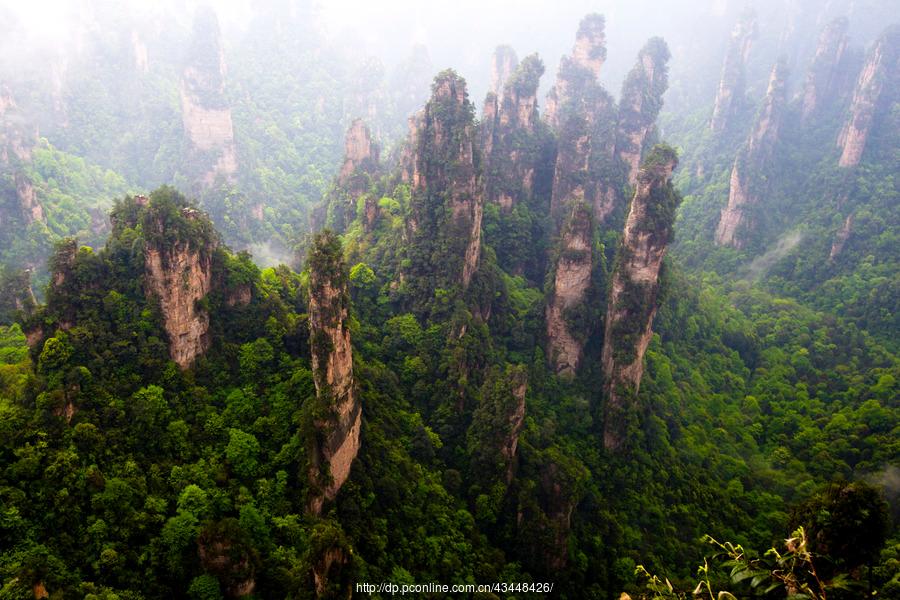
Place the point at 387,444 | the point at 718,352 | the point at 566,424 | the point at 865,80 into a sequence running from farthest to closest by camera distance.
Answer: the point at 865,80, the point at 718,352, the point at 566,424, the point at 387,444

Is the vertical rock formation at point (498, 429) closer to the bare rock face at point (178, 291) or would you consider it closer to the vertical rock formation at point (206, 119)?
the bare rock face at point (178, 291)

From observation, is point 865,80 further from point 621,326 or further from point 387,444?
point 387,444

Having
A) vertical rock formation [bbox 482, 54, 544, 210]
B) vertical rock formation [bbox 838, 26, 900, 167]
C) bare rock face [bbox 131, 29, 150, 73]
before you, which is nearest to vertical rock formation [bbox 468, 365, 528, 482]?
vertical rock formation [bbox 482, 54, 544, 210]

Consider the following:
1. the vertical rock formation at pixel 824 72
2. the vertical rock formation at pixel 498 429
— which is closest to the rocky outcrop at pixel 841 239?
the vertical rock formation at pixel 824 72

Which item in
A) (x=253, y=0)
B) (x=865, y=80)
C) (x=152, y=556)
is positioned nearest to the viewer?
(x=152, y=556)

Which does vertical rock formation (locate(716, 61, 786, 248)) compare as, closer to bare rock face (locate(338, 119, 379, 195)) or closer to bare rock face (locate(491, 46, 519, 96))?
bare rock face (locate(491, 46, 519, 96))

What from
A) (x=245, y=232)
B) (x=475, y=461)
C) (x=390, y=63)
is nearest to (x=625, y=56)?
(x=390, y=63)

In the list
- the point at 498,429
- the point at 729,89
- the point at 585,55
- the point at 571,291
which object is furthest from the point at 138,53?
the point at 498,429
